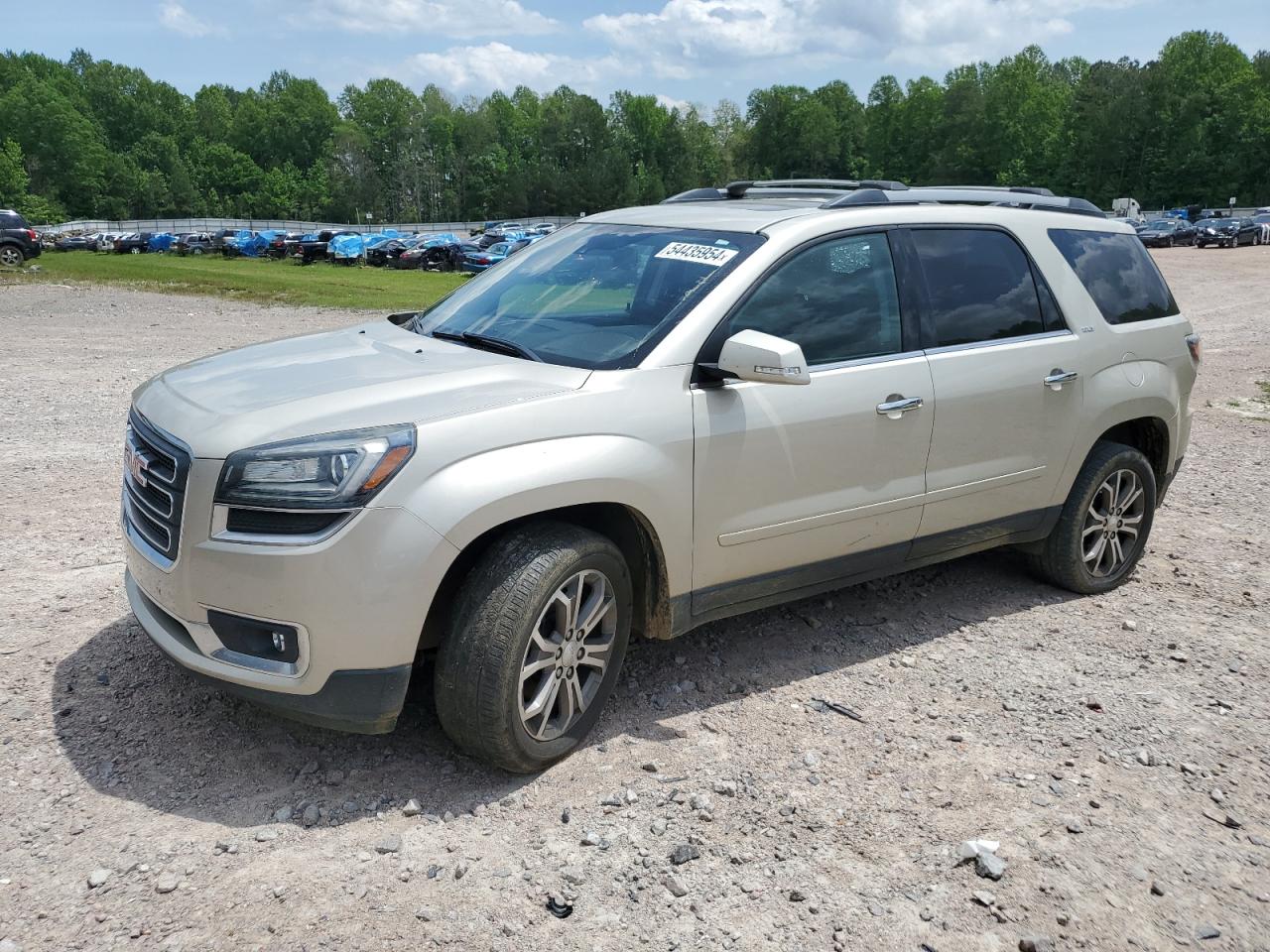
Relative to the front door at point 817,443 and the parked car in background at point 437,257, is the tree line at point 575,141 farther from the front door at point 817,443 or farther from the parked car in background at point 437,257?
the front door at point 817,443

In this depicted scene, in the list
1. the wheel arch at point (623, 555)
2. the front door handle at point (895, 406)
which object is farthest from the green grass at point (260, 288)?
the wheel arch at point (623, 555)

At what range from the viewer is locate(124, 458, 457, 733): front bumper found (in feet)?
10.5

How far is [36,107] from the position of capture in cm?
12594

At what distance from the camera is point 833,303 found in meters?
4.38

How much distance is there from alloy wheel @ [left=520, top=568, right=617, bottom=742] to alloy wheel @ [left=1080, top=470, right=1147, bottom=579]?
289 cm

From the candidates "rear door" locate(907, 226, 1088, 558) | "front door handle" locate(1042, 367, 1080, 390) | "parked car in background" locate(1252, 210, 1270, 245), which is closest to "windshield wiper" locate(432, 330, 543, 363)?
"rear door" locate(907, 226, 1088, 558)

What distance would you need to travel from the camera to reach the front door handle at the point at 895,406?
436cm

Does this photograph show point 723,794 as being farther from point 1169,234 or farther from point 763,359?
point 1169,234

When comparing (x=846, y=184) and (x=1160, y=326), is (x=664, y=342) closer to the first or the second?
(x=846, y=184)

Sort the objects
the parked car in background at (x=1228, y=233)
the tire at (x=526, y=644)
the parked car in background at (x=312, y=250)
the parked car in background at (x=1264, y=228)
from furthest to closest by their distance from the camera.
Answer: the parked car in background at (x=1264, y=228) → the parked car in background at (x=1228, y=233) → the parked car in background at (x=312, y=250) → the tire at (x=526, y=644)

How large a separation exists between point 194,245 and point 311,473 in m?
67.5

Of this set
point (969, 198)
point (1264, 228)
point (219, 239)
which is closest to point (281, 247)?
point (219, 239)

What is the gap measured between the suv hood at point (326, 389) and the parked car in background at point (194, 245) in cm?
6568

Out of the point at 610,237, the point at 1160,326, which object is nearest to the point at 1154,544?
the point at 1160,326
